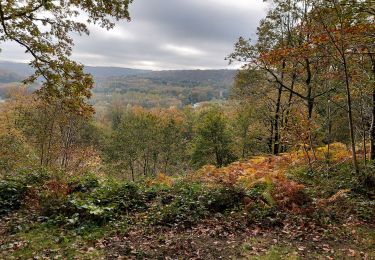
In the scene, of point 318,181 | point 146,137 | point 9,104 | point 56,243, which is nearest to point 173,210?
point 56,243

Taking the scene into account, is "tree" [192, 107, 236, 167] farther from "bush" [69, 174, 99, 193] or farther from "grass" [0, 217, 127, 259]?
"grass" [0, 217, 127, 259]

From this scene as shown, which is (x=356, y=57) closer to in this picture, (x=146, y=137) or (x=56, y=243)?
(x=56, y=243)

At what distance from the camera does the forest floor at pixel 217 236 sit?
6332 millimetres

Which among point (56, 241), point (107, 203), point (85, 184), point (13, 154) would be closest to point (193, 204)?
point (107, 203)

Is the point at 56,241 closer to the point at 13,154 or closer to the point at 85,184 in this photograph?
the point at 85,184

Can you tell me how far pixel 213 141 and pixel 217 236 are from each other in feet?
75.0

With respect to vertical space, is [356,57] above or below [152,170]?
above

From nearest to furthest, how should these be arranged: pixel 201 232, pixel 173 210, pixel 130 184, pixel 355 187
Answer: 1. pixel 201 232
2. pixel 173 210
3. pixel 355 187
4. pixel 130 184

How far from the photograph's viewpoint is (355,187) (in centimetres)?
952

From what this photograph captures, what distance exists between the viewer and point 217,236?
24.2ft

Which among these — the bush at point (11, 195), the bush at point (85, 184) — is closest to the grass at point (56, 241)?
the bush at point (11, 195)

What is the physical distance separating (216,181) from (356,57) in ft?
20.9

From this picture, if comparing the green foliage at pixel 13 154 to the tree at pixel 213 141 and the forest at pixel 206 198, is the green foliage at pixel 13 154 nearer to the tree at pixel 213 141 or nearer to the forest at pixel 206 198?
the forest at pixel 206 198

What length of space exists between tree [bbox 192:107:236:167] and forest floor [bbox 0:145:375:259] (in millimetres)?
20688
